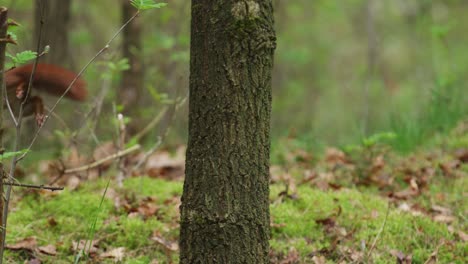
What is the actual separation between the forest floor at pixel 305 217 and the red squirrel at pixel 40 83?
2.07ft

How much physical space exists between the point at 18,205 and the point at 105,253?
0.94 meters

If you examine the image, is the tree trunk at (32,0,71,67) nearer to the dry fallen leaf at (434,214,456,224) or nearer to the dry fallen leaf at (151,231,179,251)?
the dry fallen leaf at (151,231,179,251)

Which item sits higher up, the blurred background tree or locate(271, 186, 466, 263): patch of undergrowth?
the blurred background tree

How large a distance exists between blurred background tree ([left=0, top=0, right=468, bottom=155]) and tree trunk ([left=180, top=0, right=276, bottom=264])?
1.72 meters

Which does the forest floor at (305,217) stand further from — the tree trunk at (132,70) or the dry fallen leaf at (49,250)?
the tree trunk at (132,70)

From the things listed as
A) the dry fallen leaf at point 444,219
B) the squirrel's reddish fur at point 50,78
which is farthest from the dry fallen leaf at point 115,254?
the dry fallen leaf at point 444,219

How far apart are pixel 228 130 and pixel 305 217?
1.37 metres

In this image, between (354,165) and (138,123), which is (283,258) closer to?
(354,165)

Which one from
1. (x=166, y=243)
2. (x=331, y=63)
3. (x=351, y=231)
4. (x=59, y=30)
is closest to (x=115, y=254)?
(x=166, y=243)

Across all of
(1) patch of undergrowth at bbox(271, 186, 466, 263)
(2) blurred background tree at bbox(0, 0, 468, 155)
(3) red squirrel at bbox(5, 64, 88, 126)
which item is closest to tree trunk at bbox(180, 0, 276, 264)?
(1) patch of undergrowth at bbox(271, 186, 466, 263)

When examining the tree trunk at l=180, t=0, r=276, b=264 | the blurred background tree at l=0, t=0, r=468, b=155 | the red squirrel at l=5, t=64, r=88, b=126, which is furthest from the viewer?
the blurred background tree at l=0, t=0, r=468, b=155

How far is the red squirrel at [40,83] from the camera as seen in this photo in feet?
9.93

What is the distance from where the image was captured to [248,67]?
2.08 m

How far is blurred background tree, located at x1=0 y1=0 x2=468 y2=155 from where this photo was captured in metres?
5.47
